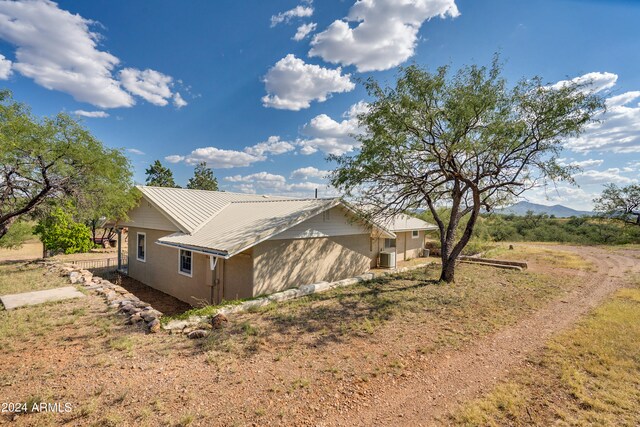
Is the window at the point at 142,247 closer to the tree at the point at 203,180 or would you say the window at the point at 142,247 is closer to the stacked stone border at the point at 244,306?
the stacked stone border at the point at 244,306

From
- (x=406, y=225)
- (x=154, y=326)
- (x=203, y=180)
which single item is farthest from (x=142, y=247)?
(x=203, y=180)

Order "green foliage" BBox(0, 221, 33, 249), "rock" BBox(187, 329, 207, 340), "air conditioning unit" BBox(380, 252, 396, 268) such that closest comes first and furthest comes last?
"rock" BBox(187, 329, 207, 340) < "air conditioning unit" BBox(380, 252, 396, 268) < "green foliage" BBox(0, 221, 33, 249)

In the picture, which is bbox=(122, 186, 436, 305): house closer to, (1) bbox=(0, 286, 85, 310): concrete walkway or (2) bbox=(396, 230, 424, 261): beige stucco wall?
(1) bbox=(0, 286, 85, 310): concrete walkway

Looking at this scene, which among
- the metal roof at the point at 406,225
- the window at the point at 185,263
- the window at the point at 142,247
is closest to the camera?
the window at the point at 185,263

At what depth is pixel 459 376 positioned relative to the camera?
16.6 ft

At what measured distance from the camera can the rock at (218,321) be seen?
268 inches

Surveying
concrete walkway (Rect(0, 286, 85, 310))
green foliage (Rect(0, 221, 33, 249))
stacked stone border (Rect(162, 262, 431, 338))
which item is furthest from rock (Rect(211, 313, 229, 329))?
green foliage (Rect(0, 221, 33, 249))

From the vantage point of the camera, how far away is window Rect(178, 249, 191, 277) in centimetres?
1093

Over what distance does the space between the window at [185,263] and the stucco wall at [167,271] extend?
192mm

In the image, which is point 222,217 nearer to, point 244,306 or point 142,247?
point 244,306

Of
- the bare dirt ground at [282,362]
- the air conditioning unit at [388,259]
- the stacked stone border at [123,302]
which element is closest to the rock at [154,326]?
the stacked stone border at [123,302]

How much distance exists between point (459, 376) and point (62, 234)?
2262 cm

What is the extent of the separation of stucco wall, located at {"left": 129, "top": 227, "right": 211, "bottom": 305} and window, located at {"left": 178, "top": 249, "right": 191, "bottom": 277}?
19cm

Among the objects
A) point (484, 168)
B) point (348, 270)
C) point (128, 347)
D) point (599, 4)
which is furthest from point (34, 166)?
point (599, 4)
